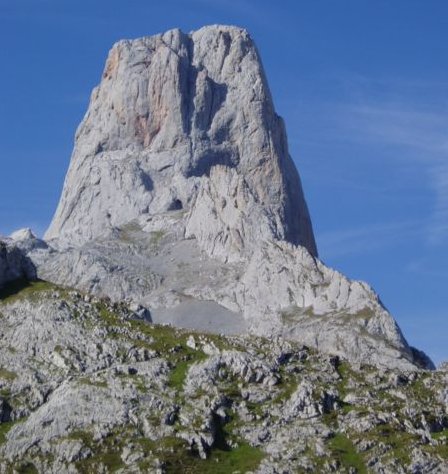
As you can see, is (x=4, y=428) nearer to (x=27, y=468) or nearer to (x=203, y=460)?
(x=27, y=468)

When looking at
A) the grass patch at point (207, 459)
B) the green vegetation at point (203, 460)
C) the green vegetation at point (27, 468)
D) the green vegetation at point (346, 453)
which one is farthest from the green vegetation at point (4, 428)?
the green vegetation at point (346, 453)

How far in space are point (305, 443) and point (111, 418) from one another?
25.5 meters

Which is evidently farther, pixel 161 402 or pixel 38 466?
pixel 161 402

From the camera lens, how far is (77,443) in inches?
7421

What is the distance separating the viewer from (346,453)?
190 meters

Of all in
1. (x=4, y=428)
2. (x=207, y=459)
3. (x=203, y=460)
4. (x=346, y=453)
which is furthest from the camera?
(x=4, y=428)

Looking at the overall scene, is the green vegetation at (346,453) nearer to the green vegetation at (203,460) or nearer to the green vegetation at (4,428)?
the green vegetation at (203,460)

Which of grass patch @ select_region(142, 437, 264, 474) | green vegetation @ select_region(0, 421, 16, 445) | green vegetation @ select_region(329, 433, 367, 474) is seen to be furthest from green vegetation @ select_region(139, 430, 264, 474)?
green vegetation @ select_region(0, 421, 16, 445)

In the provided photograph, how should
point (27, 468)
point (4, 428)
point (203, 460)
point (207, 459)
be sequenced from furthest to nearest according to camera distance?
point (4, 428) → point (207, 459) → point (203, 460) → point (27, 468)

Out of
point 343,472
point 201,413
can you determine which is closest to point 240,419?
point 201,413

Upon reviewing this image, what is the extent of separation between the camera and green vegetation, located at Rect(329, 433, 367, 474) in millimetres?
186875

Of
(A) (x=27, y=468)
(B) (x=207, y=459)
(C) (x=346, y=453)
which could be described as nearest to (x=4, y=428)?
(A) (x=27, y=468)

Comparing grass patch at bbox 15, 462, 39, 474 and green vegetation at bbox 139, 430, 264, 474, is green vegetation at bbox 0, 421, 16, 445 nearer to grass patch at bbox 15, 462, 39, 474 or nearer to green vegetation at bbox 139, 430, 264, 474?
grass patch at bbox 15, 462, 39, 474

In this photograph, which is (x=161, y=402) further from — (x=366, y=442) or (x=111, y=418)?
(x=366, y=442)
